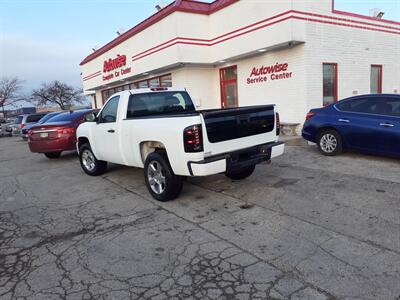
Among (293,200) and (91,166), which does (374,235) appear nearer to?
(293,200)

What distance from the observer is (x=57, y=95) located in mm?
68000

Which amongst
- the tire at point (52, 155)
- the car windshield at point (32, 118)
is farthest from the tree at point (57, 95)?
the tire at point (52, 155)

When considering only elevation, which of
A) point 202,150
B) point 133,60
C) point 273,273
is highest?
point 133,60

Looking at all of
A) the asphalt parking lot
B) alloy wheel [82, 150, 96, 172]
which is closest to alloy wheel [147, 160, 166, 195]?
the asphalt parking lot

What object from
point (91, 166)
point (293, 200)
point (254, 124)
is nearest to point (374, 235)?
point (293, 200)

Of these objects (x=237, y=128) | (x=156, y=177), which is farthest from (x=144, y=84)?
A: (x=237, y=128)

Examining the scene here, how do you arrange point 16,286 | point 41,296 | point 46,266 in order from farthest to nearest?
point 46,266
point 16,286
point 41,296

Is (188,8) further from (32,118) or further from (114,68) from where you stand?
(32,118)

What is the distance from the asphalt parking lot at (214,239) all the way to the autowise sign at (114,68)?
47.6 feet

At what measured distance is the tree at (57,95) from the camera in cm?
6788

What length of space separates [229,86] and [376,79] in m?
6.49

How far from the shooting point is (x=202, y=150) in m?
4.78

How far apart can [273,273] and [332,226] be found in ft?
4.69

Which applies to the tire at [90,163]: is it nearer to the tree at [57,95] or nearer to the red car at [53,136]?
A: the red car at [53,136]
